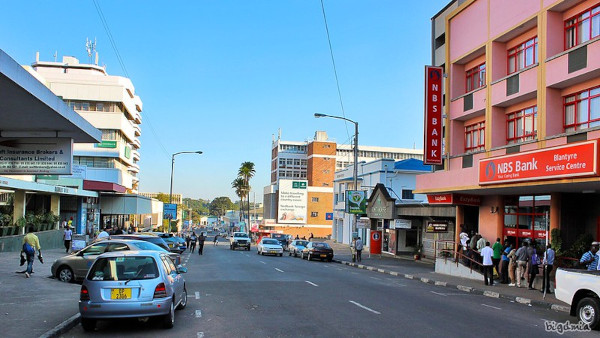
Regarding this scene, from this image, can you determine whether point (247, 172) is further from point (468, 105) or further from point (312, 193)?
point (468, 105)

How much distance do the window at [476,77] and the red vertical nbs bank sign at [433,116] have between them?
154cm

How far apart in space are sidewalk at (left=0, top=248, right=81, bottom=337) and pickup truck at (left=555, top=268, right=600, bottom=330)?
1118 centimetres

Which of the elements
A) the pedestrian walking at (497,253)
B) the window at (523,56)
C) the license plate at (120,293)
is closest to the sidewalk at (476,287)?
the pedestrian walking at (497,253)

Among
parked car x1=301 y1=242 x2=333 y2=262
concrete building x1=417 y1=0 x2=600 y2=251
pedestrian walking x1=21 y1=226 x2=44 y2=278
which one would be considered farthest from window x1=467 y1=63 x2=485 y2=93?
pedestrian walking x1=21 y1=226 x2=44 y2=278

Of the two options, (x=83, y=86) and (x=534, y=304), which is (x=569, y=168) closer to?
(x=534, y=304)

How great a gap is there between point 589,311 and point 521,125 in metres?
13.1

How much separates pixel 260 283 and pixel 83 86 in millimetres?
49456

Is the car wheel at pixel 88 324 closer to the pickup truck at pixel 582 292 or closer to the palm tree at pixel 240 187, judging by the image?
the pickup truck at pixel 582 292

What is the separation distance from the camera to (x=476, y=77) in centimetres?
2711

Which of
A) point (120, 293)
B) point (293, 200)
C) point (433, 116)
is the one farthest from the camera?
point (293, 200)

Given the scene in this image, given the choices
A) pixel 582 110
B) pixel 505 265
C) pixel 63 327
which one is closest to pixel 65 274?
pixel 63 327

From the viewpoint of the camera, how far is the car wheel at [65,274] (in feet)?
58.5

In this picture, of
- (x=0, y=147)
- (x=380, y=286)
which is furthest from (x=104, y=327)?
(x=380, y=286)

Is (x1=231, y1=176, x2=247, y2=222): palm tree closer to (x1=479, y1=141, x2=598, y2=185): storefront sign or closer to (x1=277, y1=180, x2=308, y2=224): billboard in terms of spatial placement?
(x1=277, y1=180, x2=308, y2=224): billboard
